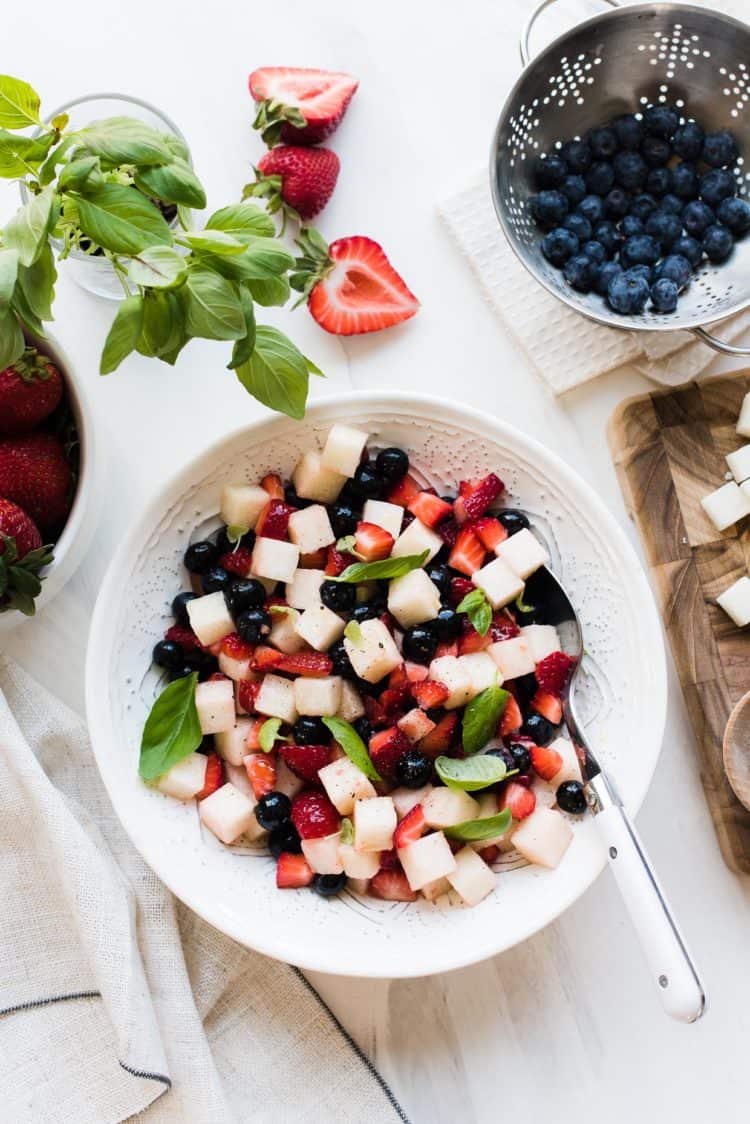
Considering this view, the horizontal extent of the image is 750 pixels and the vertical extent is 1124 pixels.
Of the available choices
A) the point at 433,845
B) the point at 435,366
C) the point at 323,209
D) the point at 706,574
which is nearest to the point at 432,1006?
the point at 433,845

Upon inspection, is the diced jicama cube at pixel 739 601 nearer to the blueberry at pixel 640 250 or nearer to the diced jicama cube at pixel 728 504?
the diced jicama cube at pixel 728 504

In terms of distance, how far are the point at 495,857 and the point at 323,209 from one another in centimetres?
97

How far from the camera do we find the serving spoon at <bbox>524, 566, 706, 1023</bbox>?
50.3 inches

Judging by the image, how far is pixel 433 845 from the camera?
4.65ft

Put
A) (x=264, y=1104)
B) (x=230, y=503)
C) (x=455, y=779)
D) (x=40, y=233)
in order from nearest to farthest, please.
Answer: (x=40, y=233), (x=455, y=779), (x=230, y=503), (x=264, y=1104)

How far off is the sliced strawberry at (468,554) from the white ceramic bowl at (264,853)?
90mm

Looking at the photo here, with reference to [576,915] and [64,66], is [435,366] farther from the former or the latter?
[576,915]

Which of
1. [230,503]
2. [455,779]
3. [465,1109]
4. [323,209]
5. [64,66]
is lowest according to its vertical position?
[465,1109]

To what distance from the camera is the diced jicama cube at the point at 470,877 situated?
1.45 metres

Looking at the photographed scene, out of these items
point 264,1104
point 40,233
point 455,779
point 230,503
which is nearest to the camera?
point 40,233

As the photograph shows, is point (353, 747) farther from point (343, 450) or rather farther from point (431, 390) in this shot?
point (431, 390)

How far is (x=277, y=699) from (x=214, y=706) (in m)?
0.08

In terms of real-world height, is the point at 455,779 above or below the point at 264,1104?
above

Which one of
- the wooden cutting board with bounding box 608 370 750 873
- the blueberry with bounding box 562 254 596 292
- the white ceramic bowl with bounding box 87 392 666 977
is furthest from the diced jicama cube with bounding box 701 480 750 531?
the blueberry with bounding box 562 254 596 292
